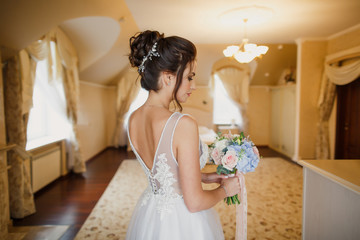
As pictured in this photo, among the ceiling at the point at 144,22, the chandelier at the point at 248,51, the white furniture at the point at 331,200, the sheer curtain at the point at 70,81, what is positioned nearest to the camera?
the white furniture at the point at 331,200

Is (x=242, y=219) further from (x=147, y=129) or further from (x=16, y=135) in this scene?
(x=16, y=135)

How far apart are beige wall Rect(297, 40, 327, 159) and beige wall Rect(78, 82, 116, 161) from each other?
15.4ft

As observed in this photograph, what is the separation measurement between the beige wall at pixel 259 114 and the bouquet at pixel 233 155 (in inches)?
269

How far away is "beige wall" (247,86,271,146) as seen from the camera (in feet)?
25.4

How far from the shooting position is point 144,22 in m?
4.12

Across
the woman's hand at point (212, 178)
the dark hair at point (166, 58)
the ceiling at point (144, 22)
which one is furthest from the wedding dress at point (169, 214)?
the ceiling at point (144, 22)

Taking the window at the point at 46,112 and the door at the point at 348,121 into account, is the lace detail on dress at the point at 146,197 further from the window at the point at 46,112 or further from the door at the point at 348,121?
the door at the point at 348,121

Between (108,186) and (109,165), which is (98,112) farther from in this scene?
(108,186)

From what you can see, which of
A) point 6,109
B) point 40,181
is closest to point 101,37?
point 6,109

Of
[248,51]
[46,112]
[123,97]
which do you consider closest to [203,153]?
[248,51]

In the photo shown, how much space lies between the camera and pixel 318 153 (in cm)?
521

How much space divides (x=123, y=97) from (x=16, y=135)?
462 centimetres

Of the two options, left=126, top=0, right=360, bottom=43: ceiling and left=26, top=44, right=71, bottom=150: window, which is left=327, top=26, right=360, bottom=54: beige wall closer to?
left=126, top=0, right=360, bottom=43: ceiling

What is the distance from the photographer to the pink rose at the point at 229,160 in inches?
42.3
